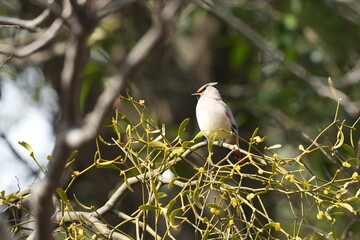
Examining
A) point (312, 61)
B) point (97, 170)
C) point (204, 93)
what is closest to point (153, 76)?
point (97, 170)

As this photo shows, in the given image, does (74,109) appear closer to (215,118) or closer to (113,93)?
(113,93)

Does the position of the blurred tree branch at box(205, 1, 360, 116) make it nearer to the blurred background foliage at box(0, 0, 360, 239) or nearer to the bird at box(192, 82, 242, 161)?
the blurred background foliage at box(0, 0, 360, 239)

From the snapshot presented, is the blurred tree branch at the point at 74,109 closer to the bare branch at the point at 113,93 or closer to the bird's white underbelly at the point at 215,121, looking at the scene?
the bare branch at the point at 113,93

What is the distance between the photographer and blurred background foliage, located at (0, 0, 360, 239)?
210 inches

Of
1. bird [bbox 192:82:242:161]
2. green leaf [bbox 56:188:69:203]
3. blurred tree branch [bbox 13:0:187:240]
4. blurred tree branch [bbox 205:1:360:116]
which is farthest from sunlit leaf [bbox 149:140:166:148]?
blurred tree branch [bbox 205:1:360:116]

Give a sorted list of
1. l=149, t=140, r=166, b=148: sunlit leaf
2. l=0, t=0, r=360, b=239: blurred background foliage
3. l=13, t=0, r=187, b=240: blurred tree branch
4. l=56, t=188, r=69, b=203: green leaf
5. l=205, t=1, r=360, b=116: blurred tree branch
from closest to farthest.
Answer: l=13, t=0, r=187, b=240: blurred tree branch, l=56, t=188, r=69, b=203: green leaf, l=149, t=140, r=166, b=148: sunlit leaf, l=205, t=1, r=360, b=116: blurred tree branch, l=0, t=0, r=360, b=239: blurred background foliage

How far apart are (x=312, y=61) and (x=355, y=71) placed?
0.40 metres

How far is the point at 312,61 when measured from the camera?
221 inches

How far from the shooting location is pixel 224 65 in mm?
6059

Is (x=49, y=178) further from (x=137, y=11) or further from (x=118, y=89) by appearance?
(x=137, y=11)

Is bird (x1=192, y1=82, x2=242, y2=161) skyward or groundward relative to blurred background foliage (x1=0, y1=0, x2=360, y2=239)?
skyward

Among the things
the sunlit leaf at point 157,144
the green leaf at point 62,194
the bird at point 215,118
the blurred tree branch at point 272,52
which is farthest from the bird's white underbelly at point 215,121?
the blurred tree branch at point 272,52

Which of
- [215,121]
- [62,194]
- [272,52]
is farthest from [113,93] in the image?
[272,52]

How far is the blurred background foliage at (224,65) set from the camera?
533 centimetres
